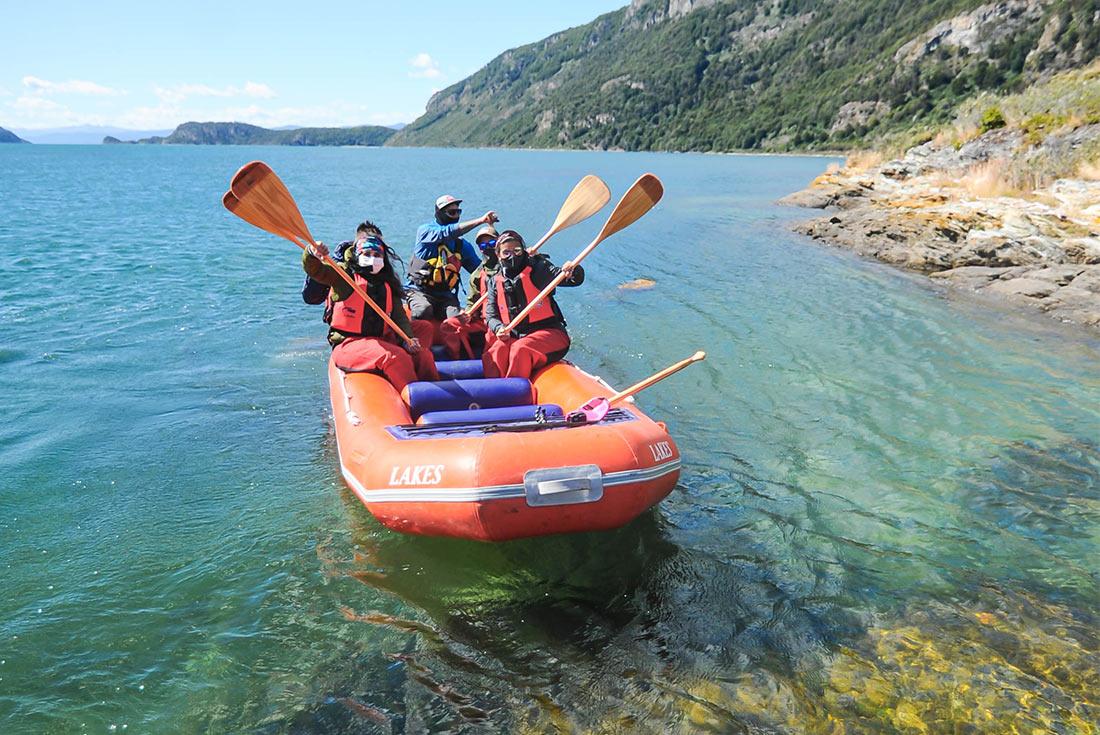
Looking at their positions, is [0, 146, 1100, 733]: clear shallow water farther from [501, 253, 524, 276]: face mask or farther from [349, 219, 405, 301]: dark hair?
[501, 253, 524, 276]: face mask

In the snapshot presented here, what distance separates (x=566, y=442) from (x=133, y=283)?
12.2 meters

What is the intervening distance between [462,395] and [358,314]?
47.9 inches

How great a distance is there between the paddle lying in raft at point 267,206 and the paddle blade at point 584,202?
9.26ft

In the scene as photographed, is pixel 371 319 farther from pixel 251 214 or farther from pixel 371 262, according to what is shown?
pixel 251 214

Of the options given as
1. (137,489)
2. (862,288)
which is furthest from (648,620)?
(862,288)

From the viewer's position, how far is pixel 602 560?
189 inches

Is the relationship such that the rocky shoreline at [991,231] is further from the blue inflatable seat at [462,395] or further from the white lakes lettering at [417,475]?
the white lakes lettering at [417,475]

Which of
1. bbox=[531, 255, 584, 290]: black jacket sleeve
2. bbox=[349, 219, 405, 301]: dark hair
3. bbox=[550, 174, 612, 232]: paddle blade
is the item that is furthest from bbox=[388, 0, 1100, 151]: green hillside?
bbox=[349, 219, 405, 301]: dark hair

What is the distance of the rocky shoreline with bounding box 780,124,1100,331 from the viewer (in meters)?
11.7

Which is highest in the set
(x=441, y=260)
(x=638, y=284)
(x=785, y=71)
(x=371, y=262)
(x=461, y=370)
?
(x=371, y=262)

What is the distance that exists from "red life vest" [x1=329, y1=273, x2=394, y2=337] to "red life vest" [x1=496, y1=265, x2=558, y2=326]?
0.95 m

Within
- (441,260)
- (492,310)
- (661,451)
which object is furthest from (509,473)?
(441,260)

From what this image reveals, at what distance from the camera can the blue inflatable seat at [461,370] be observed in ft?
21.5

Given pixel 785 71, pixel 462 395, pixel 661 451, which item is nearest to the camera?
pixel 661 451
